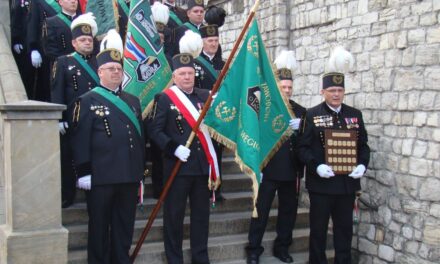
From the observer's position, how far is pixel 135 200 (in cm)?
495

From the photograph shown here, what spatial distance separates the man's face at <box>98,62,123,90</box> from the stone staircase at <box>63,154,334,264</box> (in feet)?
4.60

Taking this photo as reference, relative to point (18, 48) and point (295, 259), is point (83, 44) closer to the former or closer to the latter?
point (18, 48)

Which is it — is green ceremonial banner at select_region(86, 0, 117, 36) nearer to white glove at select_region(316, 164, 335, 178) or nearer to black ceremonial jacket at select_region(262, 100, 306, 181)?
black ceremonial jacket at select_region(262, 100, 306, 181)

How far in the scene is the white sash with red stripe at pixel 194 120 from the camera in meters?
5.23

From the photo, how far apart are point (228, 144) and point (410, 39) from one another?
2154 mm

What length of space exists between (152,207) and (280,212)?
1341 mm

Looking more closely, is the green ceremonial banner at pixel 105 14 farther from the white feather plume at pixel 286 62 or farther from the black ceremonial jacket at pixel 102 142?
the black ceremonial jacket at pixel 102 142

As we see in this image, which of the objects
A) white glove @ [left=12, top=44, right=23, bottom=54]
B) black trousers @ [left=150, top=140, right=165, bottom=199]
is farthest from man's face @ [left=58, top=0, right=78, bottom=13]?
black trousers @ [left=150, top=140, right=165, bottom=199]

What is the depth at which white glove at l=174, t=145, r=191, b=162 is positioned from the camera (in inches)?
198

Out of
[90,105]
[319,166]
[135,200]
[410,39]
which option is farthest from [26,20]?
[410,39]

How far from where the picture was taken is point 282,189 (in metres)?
5.93

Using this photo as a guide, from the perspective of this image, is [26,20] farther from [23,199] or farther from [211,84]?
[23,199]

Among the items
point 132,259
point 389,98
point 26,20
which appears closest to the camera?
point 132,259

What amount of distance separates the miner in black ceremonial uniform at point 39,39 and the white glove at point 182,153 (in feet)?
8.60
